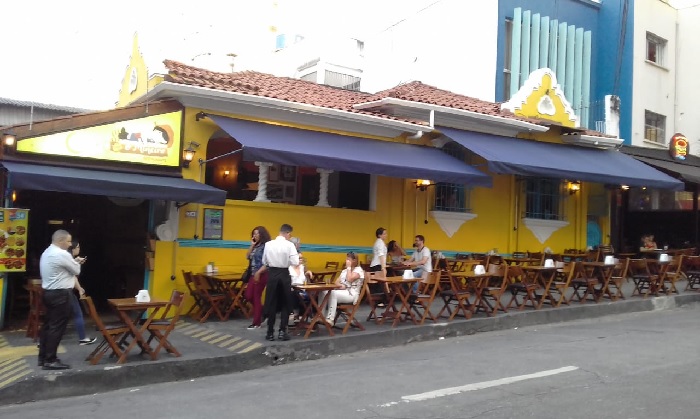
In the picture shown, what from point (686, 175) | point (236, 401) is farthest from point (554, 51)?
point (236, 401)

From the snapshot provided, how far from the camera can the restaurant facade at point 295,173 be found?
9.36m

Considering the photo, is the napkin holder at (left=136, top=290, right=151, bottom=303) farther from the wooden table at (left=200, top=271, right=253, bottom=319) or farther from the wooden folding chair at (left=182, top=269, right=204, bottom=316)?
the wooden folding chair at (left=182, top=269, right=204, bottom=316)

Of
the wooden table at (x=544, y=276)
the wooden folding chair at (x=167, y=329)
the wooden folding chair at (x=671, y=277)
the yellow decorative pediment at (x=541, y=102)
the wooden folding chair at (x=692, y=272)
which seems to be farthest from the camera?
the yellow decorative pediment at (x=541, y=102)

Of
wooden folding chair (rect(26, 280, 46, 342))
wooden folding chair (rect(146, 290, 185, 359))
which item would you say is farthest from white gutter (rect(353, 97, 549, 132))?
wooden folding chair (rect(26, 280, 46, 342))

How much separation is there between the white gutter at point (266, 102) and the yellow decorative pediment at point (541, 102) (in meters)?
3.35

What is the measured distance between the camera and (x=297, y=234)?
11.4 metres

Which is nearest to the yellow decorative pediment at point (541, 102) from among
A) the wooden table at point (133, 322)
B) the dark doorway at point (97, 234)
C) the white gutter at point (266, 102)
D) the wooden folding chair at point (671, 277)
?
the white gutter at point (266, 102)

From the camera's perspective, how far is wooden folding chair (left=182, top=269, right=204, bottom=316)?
385 inches

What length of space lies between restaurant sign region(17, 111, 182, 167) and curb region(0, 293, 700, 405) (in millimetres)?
3584

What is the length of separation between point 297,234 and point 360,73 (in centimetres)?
1422

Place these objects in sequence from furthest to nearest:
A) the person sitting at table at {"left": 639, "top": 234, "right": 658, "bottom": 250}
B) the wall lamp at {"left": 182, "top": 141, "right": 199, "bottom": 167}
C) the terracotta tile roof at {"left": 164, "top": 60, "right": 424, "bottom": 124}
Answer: the person sitting at table at {"left": 639, "top": 234, "right": 658, "bottom": 250} → the terracotta tile roof at {"left": 164, "top": 60, "right": 424, "bottom": 124} → the wall lamp at {"left": 182, "top": 141, "right": 199, "bottom": 167}

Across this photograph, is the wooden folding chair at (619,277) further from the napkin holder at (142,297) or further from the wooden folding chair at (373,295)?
the napkin holder at (142,297)

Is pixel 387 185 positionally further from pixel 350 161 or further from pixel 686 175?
pixel 686 175

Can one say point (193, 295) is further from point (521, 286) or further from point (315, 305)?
point (521, 286)
